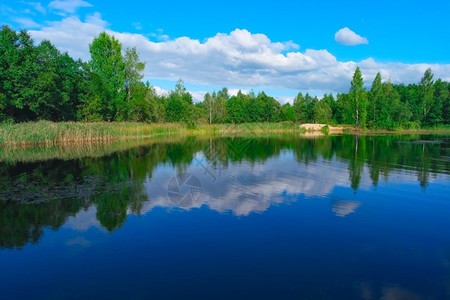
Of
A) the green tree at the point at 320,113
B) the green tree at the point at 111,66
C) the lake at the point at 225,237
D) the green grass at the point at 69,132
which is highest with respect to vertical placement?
the green tree at the point at 111,66

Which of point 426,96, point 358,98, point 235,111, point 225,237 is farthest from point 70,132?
point 426,96

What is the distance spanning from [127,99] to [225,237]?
Result: 52.0 meters

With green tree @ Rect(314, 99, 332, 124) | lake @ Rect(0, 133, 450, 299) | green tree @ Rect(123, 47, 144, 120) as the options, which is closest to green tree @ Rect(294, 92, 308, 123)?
green tree @ Rect(314, 99, 332, 124)

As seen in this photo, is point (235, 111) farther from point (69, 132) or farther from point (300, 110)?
point (69, 132)

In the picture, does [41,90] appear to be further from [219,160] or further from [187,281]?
[187,281]

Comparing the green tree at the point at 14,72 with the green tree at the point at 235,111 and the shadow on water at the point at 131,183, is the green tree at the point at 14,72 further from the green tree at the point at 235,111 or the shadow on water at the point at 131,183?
the green tree at the point at 235,111

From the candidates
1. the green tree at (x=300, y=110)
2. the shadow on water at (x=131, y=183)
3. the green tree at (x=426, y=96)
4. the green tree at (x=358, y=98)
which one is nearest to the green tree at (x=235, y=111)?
the green tree at (x=300, y=110)

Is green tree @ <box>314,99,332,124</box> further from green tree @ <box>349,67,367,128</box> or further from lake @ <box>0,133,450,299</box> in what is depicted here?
lake @ <box>0,133,450,299</box>

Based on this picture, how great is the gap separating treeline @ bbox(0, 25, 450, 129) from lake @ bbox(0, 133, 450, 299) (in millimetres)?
26169

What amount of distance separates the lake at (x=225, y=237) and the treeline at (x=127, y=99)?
2617 centimetres

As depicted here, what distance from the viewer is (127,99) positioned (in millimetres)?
55188

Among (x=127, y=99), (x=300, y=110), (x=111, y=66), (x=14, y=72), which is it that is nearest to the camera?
(x=14, y=72)

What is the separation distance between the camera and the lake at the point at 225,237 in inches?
220

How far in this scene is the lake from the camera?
18.3ft
